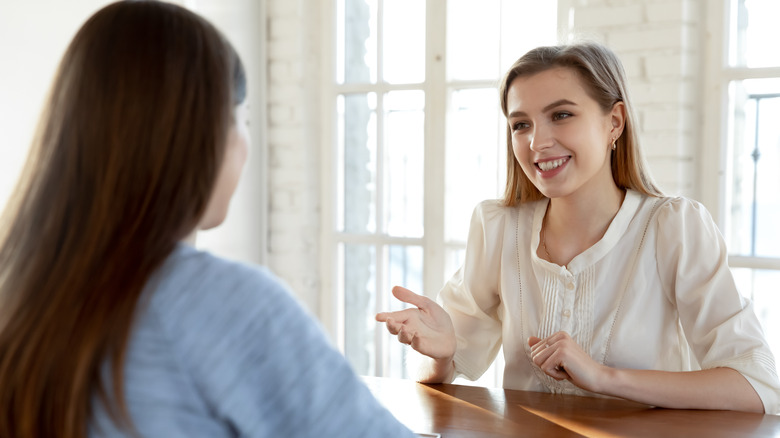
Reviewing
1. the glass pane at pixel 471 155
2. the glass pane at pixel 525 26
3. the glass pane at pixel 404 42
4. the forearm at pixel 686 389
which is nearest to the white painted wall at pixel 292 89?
the glass pane at pixel 525 26

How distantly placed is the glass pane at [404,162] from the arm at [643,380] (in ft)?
6.09

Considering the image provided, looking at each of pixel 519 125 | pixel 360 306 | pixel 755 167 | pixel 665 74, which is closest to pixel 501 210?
pixel 519 125

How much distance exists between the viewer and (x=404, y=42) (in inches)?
133

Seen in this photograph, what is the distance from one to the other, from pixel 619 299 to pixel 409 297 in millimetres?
525

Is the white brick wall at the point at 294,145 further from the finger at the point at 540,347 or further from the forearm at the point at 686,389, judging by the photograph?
the forearm at the point at 686,389

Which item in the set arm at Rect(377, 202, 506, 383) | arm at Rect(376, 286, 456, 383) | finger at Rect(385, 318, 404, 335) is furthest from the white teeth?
finger at Rect(385, 318, 404, 335)

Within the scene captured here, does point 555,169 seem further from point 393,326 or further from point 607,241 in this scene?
point 393,326

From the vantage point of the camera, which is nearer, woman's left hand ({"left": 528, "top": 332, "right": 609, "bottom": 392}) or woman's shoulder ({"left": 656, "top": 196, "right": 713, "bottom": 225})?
woman's left hand ({"left": 528, "top": 332, "right": 609, "bottom": 392})

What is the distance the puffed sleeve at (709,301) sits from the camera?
1604 mm

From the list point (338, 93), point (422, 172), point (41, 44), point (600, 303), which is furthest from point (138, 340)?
point (338, 93)

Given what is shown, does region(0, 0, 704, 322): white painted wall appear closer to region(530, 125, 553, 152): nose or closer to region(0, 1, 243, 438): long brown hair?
region(530, 125, 553, 152): nose

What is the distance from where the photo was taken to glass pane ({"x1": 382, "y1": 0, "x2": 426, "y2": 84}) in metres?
3.35

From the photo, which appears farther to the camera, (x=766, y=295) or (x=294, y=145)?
(x=294, y=145)

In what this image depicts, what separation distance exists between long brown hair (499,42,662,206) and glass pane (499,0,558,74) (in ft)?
3.67
